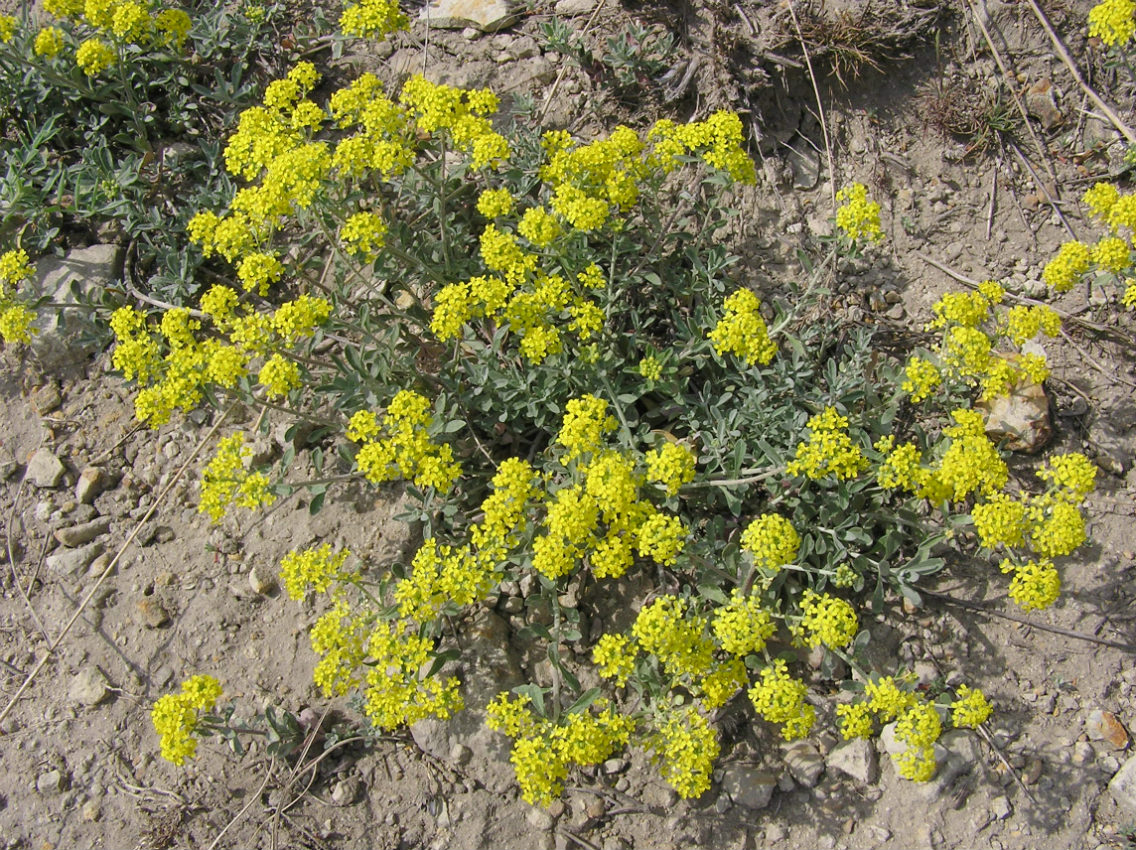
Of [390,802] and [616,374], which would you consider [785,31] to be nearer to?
[616,374]

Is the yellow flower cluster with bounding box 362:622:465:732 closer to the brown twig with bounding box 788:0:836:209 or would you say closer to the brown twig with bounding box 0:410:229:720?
the brown twig with bounding box 0:410:229:720

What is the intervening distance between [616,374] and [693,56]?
2.44 m

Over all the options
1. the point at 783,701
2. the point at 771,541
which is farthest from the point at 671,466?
the point at 783,701

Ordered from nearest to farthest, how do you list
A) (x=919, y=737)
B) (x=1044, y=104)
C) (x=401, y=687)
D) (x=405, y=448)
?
1. (x=919, y=737)
2. (x=401, y=687)
3. (x=405, y=448)
4. (x=1044, y=104)

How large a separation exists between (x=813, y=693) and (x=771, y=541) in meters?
1.15

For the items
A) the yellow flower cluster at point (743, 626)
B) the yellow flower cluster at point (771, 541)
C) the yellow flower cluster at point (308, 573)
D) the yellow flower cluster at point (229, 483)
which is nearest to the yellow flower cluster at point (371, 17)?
the yellow flower cluster at point (229, 483)

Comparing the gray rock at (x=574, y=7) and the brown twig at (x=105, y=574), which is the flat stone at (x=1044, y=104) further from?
the brown twig at (x=105, y=574)

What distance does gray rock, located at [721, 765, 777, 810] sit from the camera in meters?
4.12

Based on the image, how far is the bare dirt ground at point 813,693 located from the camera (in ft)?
13.6

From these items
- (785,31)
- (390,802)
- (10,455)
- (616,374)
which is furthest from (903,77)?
(10,455)

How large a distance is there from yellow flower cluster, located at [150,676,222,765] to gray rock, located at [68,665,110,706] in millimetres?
792

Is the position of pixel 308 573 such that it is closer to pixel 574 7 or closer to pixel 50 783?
pixel 50 783

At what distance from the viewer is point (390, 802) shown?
167 inches

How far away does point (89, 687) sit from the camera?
4.59 m
